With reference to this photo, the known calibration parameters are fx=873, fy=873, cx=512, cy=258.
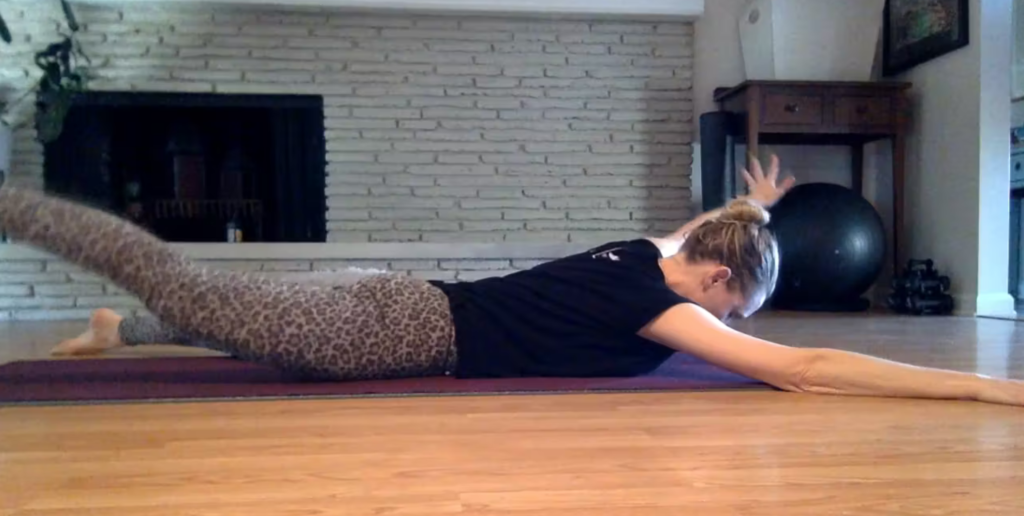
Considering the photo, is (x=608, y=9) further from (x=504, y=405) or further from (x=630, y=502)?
(x=630, y=502)

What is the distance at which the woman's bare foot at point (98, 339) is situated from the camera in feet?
7.40

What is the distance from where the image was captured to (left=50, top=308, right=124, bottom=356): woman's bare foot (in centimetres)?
226

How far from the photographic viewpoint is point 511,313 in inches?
70.6

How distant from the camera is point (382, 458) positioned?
1225 millimetres

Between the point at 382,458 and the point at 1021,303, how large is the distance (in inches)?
178

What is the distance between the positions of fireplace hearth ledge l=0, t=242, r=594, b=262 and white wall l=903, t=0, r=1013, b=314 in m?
1.77

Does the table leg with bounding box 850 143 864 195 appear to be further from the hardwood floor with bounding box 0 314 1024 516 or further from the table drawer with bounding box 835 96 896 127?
the hardwood floor with bounding box 0 314 1024 516

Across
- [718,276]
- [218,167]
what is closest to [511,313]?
[718,276]

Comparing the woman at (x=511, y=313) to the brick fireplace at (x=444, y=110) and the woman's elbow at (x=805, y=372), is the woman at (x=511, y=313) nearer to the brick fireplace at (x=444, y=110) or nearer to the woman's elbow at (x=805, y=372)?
the woman's elbow at (x=805, y=372)

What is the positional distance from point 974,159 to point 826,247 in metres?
0.78

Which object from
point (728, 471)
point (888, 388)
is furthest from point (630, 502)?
point (888, 388)

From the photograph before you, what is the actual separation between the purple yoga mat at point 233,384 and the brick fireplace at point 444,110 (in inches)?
87.8

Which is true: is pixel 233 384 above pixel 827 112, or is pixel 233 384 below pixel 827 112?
below

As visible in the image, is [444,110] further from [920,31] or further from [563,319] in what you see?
[563,319]
